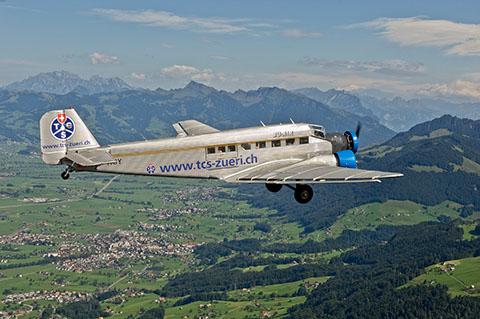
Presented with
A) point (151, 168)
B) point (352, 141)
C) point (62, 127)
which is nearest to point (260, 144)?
point (151, 168)

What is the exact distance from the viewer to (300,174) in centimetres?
4362

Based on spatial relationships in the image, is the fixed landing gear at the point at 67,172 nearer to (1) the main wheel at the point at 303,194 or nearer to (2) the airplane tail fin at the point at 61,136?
(2) the airplane tail fin at the point at 61,136

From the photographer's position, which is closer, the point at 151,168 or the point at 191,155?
the point at 151,168

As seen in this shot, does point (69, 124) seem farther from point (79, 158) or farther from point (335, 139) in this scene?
point (335, 139)

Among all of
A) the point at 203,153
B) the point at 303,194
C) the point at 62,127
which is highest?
the point at 62,127

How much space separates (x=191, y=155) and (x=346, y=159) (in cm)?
1584

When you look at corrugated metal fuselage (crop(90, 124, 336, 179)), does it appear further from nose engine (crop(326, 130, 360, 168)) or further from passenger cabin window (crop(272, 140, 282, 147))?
nose engine (crop(326, 130, 360, 168))

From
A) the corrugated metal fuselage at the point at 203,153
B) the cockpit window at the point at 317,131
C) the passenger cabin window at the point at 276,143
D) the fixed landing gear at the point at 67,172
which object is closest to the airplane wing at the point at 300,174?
Answer: the corrugated metal fuselage at the point at 203,153

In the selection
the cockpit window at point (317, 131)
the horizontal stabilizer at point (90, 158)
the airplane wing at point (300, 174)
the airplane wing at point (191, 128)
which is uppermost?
the airplane wing at point (191, 128)

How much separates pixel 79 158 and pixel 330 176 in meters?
22.4

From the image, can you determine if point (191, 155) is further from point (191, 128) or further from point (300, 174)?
point (191, 128)

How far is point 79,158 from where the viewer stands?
44.9m

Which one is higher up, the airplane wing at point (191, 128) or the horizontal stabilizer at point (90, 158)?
the airplane wing at point (191, 128)

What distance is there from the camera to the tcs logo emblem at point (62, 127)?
45906 millimetres
